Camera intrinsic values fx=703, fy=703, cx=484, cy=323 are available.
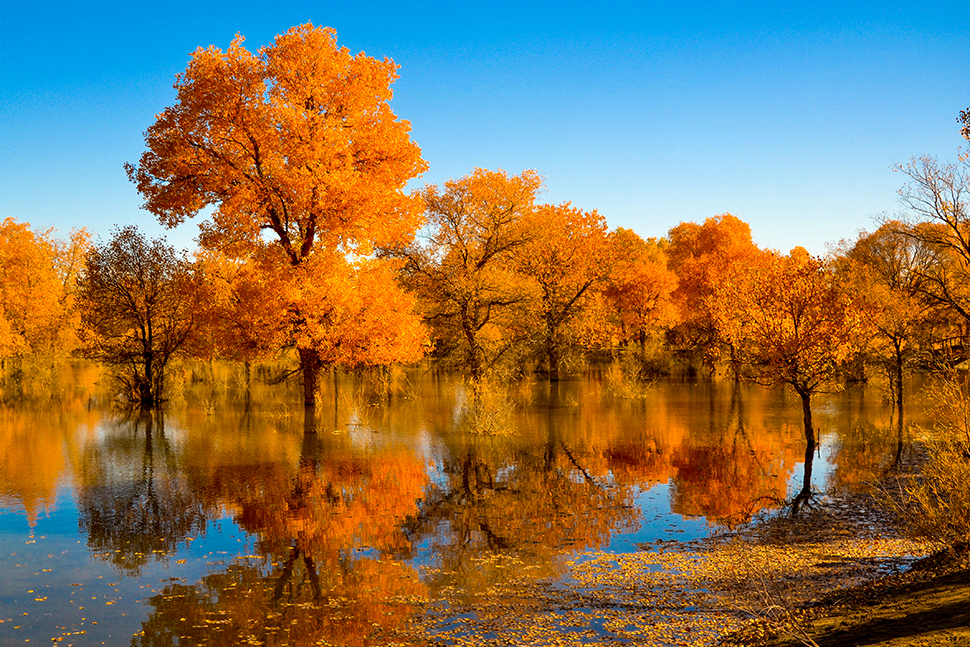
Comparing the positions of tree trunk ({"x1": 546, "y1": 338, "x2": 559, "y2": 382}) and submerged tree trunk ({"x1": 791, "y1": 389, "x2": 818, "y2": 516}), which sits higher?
tree trunk ({"x1": 546, "y1": 338, "x2": 559, "y2": 382})

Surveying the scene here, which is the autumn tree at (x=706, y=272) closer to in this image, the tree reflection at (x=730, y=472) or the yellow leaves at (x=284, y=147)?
the tree reflection at (x=730, y=472)

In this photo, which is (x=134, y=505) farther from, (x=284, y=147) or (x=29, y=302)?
(x=29, y=302)

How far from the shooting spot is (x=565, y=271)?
43.8 m

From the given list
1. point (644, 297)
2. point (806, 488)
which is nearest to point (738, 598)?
point (806, 488)

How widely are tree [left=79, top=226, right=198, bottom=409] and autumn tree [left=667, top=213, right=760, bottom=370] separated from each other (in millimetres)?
31745

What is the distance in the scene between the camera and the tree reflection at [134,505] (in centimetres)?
1223

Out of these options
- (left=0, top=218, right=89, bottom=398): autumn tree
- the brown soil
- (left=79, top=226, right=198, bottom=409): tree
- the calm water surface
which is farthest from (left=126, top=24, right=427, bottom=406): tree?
(left=0, top=218, right=89, bottom=398): autumn tree

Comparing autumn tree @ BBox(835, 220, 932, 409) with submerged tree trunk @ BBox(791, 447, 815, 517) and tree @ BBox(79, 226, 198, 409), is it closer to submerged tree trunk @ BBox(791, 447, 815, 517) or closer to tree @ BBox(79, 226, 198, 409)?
submerged tree trunk @ BBox(791, 447, 815, 517)

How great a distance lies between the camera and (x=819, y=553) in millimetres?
11266

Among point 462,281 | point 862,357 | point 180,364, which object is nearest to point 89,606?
point 462,281

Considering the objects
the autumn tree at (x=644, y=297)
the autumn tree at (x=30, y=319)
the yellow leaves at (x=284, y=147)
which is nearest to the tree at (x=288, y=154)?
the yellow leaves at (x=284, y=147)

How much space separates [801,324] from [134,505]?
17.4 meters

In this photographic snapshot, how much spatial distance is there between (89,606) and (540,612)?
19.9 feet

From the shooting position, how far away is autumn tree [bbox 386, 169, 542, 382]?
35.6 m
